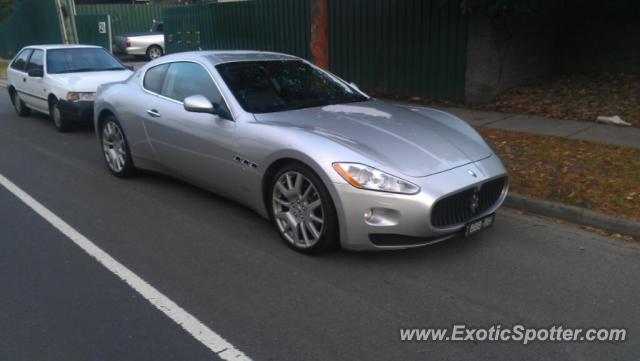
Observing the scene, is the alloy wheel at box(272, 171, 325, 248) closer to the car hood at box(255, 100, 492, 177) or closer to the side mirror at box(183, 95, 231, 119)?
the car hood at box(255, 100, 492, 177)

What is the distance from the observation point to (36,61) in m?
11.1

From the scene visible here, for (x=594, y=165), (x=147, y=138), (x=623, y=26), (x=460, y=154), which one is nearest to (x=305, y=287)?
(x=460, y=154)

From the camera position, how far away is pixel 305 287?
4102 millimetres

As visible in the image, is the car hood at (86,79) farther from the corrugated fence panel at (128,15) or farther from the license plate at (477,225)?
the corrugated fence panel at (128,15)

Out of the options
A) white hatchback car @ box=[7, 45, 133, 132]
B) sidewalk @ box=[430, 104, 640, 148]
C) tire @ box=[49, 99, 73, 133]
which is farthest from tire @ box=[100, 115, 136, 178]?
sidewalk @ box=[430, 104, 640, 148]

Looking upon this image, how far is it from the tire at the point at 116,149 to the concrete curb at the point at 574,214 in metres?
4.22

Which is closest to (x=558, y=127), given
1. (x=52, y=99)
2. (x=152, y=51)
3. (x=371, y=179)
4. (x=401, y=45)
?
(x=401, y=45)

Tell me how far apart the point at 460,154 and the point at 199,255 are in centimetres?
222

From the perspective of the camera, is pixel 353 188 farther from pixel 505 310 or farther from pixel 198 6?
pixel 198 6

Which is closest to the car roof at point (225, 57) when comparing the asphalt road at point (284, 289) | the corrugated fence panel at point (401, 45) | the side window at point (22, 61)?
the asphalt road at point (284, 289)

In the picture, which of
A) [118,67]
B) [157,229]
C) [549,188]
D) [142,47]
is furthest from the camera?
[142,47]

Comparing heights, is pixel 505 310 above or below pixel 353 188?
below

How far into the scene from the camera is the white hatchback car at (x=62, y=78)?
9875mm

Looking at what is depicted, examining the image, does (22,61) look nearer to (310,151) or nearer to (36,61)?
(36,61)
